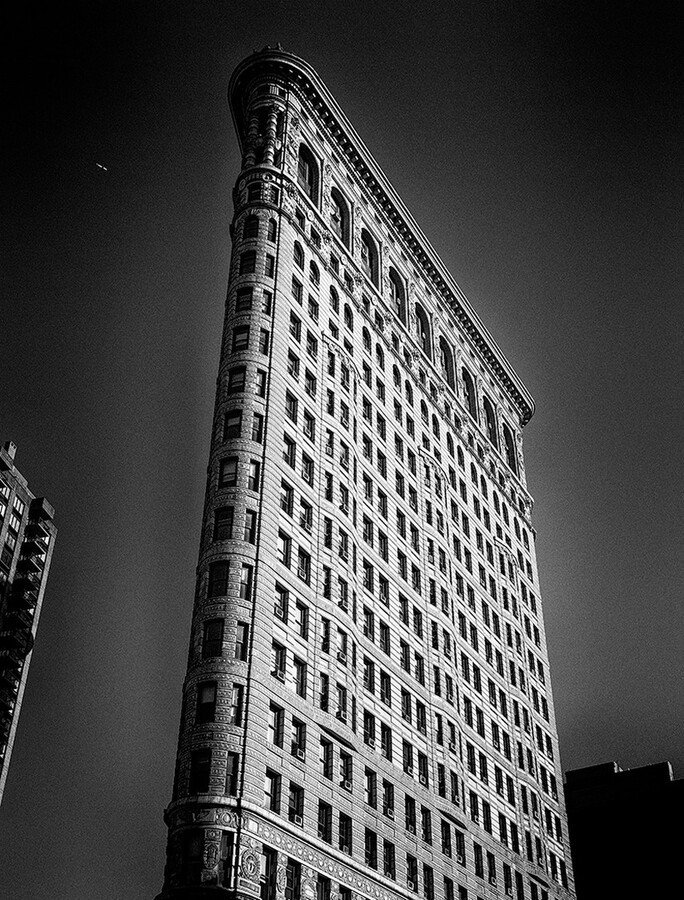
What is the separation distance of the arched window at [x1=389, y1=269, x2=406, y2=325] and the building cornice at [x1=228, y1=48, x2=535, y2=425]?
6.20 metres

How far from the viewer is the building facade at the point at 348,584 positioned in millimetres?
57094

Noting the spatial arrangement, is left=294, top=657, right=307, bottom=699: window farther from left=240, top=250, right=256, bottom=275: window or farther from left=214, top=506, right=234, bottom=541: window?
left=240, top=250, right=256, bottom=275: window

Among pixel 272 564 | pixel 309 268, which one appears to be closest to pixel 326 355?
pixel 309 268

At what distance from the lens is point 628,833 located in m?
141

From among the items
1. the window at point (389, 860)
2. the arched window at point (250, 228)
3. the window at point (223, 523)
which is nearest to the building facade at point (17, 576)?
the arched window at point (250, 228)

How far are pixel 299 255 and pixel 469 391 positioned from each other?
3892 centimetres

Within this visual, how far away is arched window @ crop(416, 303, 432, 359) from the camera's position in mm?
107250

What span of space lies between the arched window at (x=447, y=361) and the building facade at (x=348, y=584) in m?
0.53

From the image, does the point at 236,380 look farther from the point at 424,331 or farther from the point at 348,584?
the point at 424,331

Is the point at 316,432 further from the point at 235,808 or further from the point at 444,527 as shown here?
the point at 235,808

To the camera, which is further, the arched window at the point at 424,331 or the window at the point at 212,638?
the arched window at the point at 424,331

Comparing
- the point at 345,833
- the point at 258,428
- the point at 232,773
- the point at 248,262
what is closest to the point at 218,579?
the point at 232,773

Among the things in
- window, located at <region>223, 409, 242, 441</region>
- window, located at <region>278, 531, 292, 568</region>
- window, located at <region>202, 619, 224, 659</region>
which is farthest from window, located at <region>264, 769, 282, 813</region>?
window, located at <region>223, 409, 242, 441</region>

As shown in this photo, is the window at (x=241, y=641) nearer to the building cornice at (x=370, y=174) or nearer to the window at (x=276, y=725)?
the window at (x=276, y=725)
